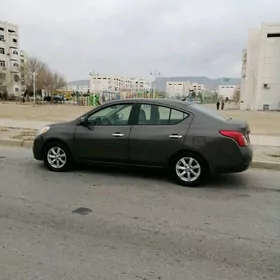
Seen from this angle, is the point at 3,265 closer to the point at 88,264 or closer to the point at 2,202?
the point at 88,264

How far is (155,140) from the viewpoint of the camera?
5.89m

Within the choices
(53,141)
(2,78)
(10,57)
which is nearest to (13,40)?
(10,57)

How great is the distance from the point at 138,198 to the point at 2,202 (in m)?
2.03

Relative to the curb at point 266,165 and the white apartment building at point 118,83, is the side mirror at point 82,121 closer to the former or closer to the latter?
the curb at point 266,165

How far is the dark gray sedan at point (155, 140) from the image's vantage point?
18.5 feet

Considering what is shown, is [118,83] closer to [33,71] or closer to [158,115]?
[33,71]

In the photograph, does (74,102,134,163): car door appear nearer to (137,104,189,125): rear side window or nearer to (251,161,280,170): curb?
(137,104,189,125): rear side window

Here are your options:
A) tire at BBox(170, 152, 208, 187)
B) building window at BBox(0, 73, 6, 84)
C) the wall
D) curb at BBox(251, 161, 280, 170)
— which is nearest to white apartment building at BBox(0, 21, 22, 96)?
building window at BBox(0, 73, 6, 84)

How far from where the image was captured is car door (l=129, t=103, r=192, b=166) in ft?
19.0

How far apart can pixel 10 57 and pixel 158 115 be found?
90.3 m

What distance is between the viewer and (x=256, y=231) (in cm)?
396

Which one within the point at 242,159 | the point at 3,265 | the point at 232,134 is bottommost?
the point at 3,265

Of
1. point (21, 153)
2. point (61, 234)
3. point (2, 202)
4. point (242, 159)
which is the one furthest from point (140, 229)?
point (21, 153)

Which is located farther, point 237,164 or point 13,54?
point 13,54
